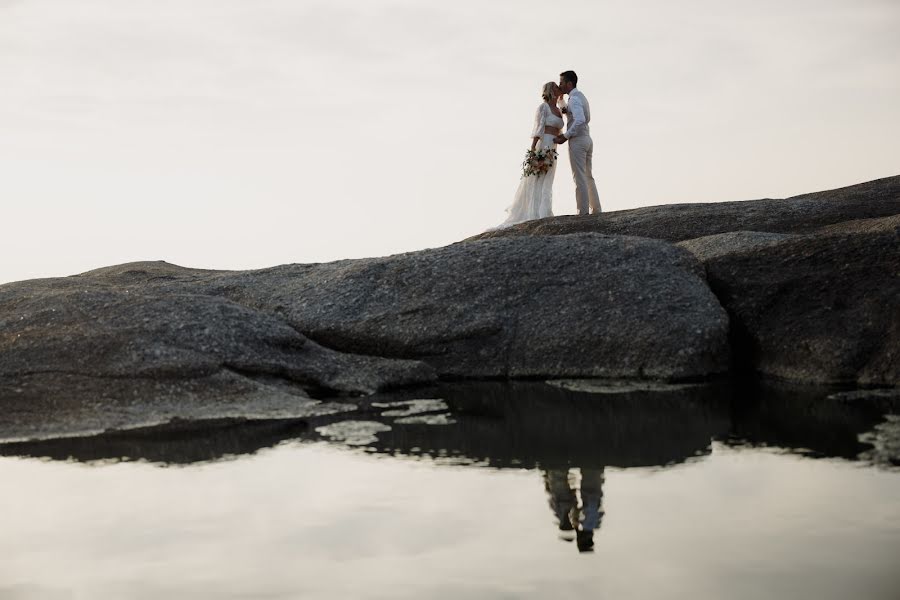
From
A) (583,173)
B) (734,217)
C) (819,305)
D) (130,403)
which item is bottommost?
(130,403)

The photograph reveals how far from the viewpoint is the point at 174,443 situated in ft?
32.7

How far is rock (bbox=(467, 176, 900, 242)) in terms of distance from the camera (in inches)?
809

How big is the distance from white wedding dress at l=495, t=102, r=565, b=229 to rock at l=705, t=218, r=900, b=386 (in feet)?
30.2

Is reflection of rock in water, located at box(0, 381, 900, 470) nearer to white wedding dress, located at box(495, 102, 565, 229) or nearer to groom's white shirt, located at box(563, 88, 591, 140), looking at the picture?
groom's white shirt, located at box(563, 88, 591, 140)

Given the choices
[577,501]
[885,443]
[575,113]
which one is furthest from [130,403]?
[575,113]

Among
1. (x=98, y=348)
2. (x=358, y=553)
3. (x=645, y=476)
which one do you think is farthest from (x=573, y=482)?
(x=98, y=348)

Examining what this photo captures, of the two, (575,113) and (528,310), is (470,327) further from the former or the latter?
(575,113)

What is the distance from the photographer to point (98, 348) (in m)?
12.3

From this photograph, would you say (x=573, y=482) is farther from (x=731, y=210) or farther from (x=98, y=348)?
(x=731, y=210)

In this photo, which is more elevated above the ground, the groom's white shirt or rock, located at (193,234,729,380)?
the groom's white shirt

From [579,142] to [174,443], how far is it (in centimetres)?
1402

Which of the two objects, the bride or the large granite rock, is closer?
the large granite rock

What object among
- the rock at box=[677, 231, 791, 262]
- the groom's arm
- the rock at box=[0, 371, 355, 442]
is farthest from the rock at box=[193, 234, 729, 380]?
the groom's arm

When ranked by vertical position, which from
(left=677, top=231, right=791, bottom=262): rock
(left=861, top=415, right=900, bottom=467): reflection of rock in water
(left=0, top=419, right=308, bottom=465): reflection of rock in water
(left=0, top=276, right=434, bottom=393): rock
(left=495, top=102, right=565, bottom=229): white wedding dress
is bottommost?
(left=861, top=415, right=900, bottom=467): reflection of rock in water
